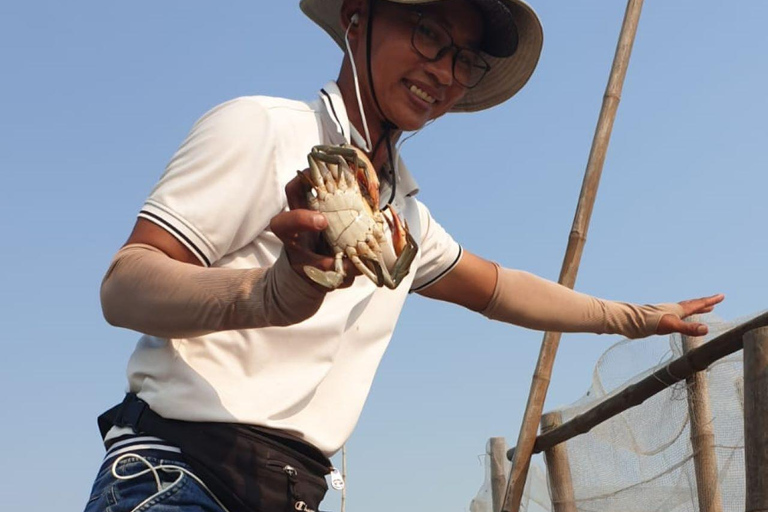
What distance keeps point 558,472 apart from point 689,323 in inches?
71.0

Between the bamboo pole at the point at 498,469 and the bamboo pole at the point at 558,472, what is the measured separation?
0.75 metres

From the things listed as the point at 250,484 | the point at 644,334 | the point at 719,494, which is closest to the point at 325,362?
the point at 250,484

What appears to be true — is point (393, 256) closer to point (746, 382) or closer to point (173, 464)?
point (173, 464)

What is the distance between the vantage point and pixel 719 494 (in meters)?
3.58

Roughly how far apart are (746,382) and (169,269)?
1.90m

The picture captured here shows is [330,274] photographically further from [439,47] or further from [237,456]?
[439,47]

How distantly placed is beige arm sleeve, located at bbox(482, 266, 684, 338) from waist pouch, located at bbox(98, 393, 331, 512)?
98 centimetres

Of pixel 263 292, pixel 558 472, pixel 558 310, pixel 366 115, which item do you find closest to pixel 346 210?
pixel 263 292

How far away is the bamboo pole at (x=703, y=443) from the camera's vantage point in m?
3.59

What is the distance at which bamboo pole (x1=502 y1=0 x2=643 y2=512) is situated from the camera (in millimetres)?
4473

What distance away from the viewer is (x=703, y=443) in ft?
12.0

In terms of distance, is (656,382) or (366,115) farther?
(656,382)

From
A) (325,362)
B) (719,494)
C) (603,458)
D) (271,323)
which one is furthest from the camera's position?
(603,458)

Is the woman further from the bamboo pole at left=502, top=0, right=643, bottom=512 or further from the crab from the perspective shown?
the bamboo pole at left=502, top=0, right=643, bottom=512
